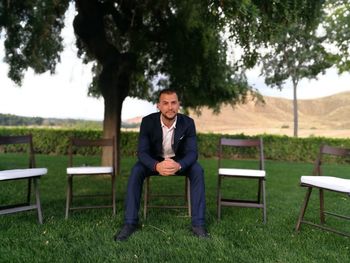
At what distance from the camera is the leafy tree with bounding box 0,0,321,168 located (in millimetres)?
7766

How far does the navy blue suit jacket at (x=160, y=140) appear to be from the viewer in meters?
4.34

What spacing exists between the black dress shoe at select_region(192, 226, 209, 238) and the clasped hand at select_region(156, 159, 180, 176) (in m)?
0.58

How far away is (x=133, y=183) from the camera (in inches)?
164

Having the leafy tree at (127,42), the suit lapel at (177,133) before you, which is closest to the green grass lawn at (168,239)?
the suit lapel at (177,133)

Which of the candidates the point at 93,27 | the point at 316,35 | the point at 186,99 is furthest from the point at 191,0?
the point at 316,35

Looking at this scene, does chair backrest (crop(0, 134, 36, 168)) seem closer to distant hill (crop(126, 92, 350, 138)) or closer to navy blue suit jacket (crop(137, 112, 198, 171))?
navy blue suit jacket (crop(137, 112, 198, 171))

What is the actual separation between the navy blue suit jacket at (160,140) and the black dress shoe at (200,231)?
0.65 m

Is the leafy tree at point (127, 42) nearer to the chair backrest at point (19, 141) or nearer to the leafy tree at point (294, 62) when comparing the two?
the chair backrest at point (19, 141)

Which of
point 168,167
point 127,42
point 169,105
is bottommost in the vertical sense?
point 168,167

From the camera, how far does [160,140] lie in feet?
14.5

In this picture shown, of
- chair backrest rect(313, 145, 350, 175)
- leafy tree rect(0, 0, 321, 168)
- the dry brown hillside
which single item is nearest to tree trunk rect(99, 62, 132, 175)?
leafy tree rect(0, 0, 321, 168)

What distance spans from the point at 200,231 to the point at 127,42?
756cm

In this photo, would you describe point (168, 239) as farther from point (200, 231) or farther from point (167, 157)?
point (167, 157)

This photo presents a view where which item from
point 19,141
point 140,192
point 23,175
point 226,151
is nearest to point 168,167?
point 140,192
